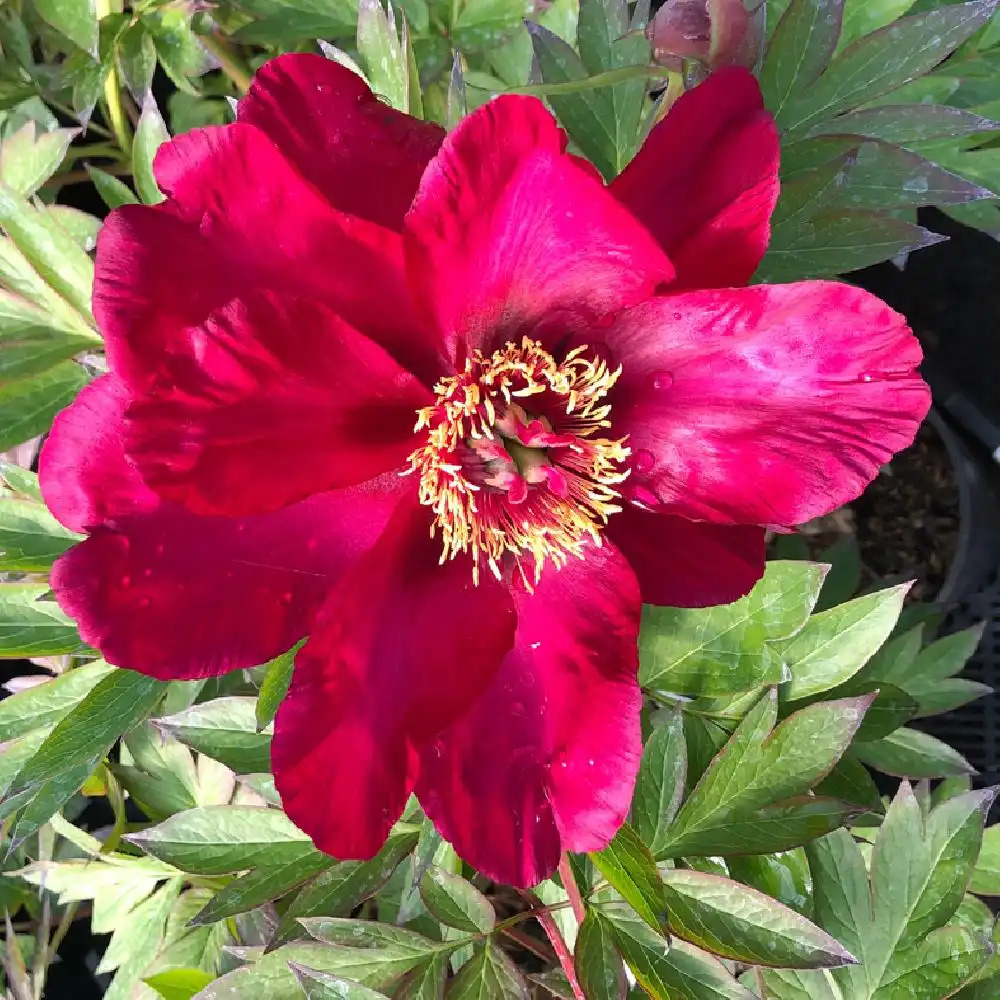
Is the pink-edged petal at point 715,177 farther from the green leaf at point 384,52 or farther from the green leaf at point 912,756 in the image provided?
the green leaf at point 912,756

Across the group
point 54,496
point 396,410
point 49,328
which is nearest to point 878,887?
point 396,410

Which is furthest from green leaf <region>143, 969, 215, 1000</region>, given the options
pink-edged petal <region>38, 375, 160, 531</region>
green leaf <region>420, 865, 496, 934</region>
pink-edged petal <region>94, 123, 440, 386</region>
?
pink-edged petal <region>94, 123, 440, 386</region>

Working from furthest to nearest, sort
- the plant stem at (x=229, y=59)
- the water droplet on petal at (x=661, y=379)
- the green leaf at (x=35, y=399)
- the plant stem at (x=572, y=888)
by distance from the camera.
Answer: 1. the plant stem at (x=229, y=59)
2. the green leaf at (x=35, y=399)
3. the plant stem at (x=572, y=888)
4. the water droplet on petal at (x=661, y=379)

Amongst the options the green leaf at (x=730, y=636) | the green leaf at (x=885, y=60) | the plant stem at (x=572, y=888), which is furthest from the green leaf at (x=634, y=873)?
the green leaf at (x=885, y=60)

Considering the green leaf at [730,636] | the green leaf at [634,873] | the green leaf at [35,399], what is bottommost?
the green leaf at [634,873]

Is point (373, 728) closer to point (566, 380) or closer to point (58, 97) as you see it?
point (566, 380)

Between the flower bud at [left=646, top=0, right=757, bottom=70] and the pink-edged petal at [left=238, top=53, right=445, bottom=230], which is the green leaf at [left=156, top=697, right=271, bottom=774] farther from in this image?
the flower bud at [left=646, top=0, right=757, bottom=70]

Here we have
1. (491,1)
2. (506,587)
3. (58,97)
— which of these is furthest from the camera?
(58,97)
